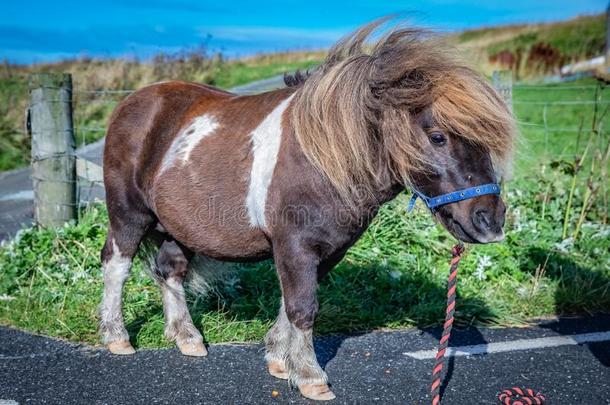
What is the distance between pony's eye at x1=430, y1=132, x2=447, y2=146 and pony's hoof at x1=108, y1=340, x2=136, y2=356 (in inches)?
97.4

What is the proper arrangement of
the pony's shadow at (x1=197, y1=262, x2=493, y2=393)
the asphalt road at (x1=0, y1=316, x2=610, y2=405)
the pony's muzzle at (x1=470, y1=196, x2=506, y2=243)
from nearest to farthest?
the pony's muzzle at (x1=470, y1=196, x2=506, y2=243) → the asphalt road at (x1=0, y1=316, x2=610, y2=405) → the pony's shadow at (x1=197, y1=262, x2=493, y2=393)

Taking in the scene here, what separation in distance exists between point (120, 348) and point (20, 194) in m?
5.85

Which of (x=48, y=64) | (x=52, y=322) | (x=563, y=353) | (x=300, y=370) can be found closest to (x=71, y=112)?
(x=52, y=322)

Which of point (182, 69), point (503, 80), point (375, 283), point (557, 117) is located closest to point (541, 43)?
point (557, 117)

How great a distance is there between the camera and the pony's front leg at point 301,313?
3.38 meters

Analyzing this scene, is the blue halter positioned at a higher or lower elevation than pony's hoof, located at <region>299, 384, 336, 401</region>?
higher

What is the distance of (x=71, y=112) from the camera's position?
6.22m

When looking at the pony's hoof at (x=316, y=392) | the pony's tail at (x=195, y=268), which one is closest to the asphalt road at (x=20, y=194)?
the pony's tail at (x=195, y=268)

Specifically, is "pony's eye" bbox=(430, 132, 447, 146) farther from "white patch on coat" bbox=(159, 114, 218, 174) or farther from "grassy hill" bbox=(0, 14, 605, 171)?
"white patch on coat" bbox=(159, 114, 218, 174)

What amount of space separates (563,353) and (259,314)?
2209mm

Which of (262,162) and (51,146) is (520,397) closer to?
(262,162)

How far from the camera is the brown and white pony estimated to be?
10.2ft

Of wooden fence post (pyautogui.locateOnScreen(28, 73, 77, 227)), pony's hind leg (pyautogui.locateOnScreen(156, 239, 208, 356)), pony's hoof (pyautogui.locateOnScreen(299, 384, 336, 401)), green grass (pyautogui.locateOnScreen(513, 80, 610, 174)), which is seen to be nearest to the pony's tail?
pony's hind leg (pyautogui.locateOnScreen(156, 239, 208, 356))

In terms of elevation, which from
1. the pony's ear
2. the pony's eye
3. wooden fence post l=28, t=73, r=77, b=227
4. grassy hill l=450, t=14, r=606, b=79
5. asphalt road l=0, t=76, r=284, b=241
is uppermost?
grassy hill l=450, t=14, r=606, b=79
